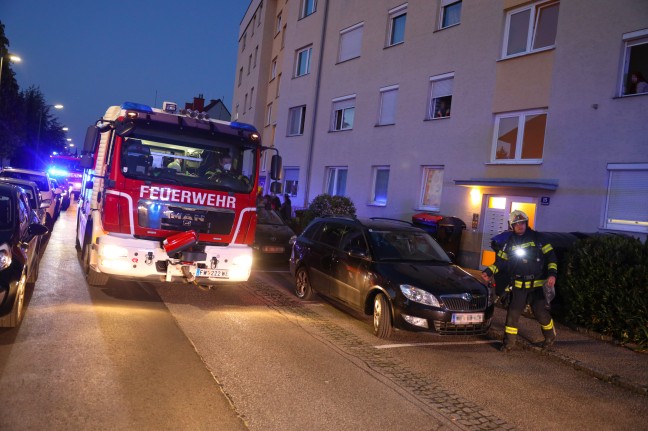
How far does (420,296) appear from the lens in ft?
22.5

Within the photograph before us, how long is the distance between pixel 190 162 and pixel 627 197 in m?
9.20

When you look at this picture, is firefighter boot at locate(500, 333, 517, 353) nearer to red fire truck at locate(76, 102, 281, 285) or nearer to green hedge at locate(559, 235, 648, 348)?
green hedge at locate(559, 235, 648, 348)

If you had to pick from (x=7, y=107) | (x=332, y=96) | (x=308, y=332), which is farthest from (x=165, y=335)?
(x=7, y=107)

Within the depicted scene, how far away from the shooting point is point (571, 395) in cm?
549

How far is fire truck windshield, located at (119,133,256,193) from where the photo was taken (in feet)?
24.6

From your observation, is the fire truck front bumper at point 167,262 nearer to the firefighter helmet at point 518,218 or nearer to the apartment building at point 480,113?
the firefighter helmet at point 518,218

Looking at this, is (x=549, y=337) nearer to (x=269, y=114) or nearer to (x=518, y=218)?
(x=518, y=218)

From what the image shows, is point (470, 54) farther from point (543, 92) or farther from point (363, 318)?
point (363, 318)

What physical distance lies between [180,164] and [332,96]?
48.9 ft

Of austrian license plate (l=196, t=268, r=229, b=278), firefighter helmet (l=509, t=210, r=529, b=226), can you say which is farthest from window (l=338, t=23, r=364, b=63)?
firefighter helmet (l=509, t=210, r=529, b=226)

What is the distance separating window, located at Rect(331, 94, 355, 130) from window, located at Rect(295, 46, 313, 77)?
380 centimetres

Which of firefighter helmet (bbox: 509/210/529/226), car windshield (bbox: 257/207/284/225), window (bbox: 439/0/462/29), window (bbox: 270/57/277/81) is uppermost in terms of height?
window (bbox: 270/57/277/81)

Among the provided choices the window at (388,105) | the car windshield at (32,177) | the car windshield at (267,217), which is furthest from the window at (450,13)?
the car windshield at (32,177)

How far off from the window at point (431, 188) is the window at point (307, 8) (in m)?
12.0
